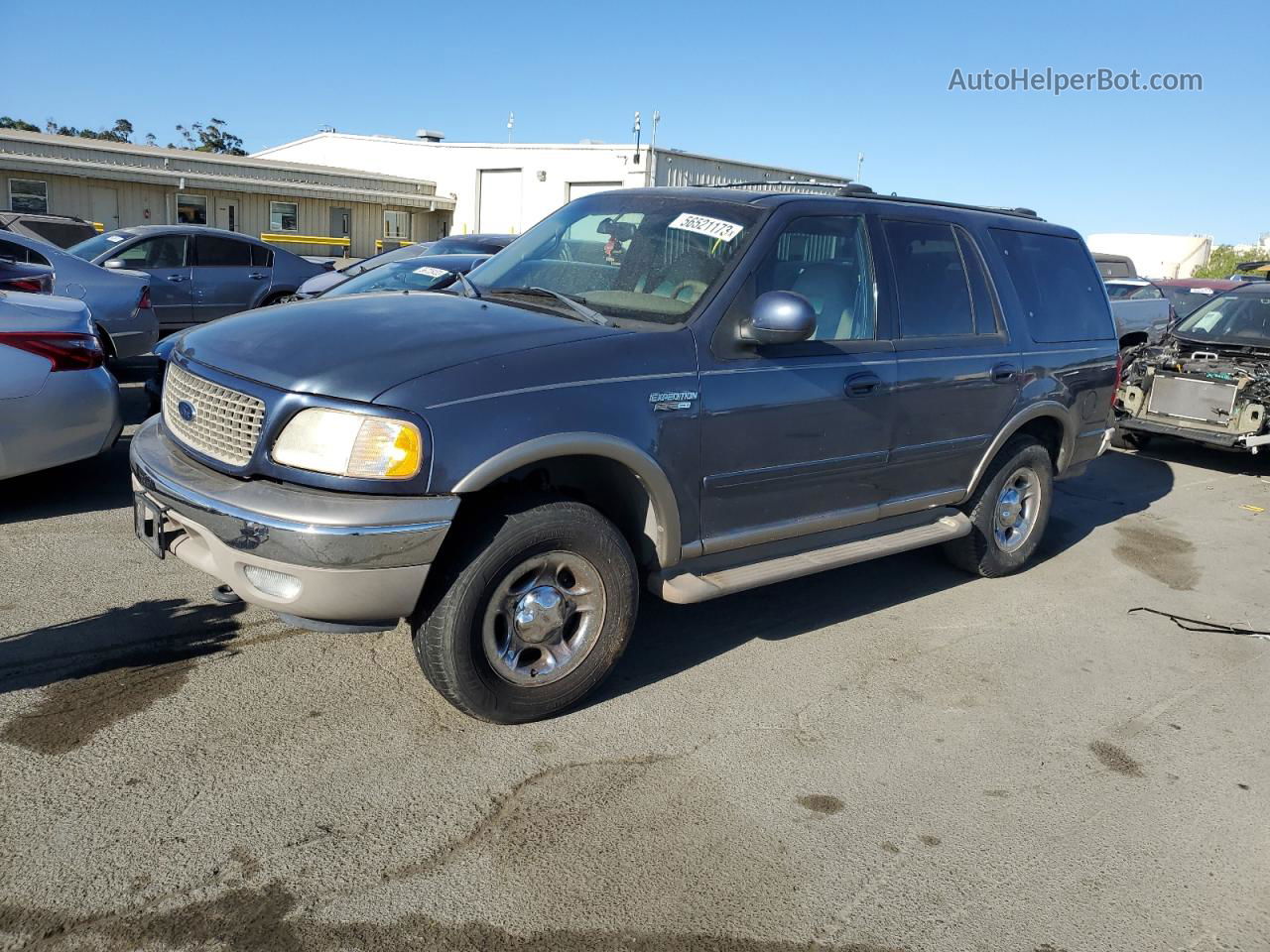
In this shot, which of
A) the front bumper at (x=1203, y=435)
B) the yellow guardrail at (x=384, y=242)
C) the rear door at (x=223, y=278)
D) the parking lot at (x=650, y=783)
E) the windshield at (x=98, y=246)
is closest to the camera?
the parking lot at (x=650, y=783)

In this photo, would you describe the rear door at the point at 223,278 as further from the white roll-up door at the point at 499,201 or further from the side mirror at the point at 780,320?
the white roll-up door at the point at 499,201

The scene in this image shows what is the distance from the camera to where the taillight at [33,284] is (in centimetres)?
804

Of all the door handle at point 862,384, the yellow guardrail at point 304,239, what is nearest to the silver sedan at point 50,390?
the door handle at point 862,384

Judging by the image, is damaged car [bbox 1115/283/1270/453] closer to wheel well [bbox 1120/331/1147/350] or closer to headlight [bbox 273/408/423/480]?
wheel well [bbox 1120/331/1147/350]

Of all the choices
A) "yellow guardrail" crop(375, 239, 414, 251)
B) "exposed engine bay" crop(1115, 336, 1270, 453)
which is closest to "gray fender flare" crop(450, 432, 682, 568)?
"exposed engine bay" crop(1115, 336, 1270, 453)

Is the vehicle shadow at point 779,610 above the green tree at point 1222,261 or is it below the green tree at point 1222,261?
below

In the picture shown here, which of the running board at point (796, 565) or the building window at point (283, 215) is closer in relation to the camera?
the running board at point (796, 565)

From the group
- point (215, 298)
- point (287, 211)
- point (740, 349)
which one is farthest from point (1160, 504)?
point (287, 211)

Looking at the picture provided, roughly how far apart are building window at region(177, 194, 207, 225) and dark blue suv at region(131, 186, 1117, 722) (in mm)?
28151

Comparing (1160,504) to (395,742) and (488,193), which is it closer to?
(395,742)

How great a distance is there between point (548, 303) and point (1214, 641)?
3.81 m

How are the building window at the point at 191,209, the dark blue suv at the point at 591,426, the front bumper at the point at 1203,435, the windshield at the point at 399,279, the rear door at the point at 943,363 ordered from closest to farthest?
the dark blue suv at the point at 591,426, the rear door at the point at 943,363, the front bumper at the point at 1203,435, the windshield at the point at 399,279, the building window at the point at 191,209

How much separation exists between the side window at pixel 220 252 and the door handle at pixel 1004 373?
10811 mm

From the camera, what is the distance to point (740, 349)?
4.16m
